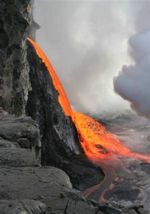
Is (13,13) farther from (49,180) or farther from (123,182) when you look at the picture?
(123,182)

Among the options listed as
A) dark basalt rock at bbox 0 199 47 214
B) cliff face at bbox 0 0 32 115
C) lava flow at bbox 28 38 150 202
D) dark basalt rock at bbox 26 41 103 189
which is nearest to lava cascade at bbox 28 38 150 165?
lava flow at bbox 28 38 150 202

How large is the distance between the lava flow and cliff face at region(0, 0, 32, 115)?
39.9 ft

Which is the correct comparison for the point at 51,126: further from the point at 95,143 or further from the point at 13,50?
the point at 13,50

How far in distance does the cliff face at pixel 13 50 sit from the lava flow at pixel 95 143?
12158 mm

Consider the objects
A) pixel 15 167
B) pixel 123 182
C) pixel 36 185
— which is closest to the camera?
pixel 36 185

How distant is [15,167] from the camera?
7918 mm

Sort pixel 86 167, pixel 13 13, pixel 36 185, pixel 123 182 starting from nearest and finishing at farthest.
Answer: pixel 36 185 → pixel 13 13 → pixel 123 182 → pixel 86 167

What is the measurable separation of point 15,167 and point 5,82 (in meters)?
13.5

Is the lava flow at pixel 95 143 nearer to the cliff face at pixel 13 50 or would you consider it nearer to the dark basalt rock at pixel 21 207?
the cliff face at pixel 13 50

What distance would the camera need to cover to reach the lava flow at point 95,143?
113 feet

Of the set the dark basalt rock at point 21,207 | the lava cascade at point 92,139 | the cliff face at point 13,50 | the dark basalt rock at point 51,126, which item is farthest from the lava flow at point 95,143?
the dark basalt rock at point 21,207

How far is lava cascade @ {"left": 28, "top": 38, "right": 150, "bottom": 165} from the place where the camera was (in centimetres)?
3578

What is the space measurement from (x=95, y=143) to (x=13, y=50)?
20.9m

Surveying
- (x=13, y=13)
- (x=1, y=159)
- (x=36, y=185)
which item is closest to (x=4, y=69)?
(x=13, y=13)
